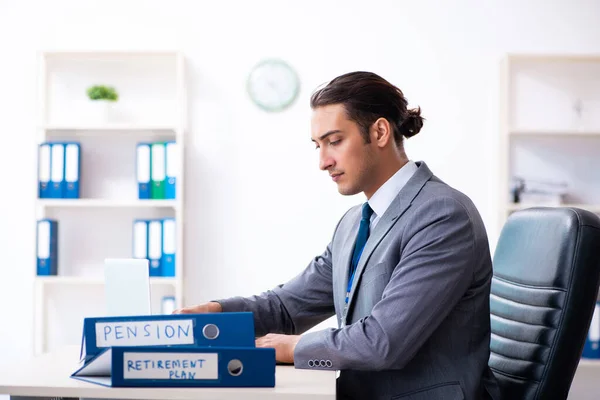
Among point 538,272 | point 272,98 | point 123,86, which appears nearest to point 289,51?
point 272,98

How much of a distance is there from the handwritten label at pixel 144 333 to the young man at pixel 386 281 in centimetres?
28

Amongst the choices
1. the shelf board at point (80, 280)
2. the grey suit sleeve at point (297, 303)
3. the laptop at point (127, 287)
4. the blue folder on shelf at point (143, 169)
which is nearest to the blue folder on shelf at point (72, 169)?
the blue folder on shelf at point (143, 169)

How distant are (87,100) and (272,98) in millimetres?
960

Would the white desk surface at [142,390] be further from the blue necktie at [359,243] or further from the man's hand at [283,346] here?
the blue necktie at [359,243]

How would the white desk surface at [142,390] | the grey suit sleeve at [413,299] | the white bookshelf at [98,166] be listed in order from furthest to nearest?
the white bookshelf at [98,166], the grey suit sleeve at [413,299], the white desk surface at [142,390]

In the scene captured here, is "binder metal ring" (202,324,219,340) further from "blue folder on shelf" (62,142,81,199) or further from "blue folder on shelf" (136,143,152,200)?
"blue folder on shelf" (62,142,81,199)

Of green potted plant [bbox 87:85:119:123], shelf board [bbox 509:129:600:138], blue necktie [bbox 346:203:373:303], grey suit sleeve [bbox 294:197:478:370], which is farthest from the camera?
green potted plant [bbox 87:85:119:123]

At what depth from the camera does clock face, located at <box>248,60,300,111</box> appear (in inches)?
151

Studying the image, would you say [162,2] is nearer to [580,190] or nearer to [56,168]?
[56,168]

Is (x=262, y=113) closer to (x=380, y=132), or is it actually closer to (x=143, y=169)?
(x=143, y=169)

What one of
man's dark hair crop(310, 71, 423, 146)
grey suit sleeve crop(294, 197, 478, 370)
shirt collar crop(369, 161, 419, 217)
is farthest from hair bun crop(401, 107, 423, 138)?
grey suit sleeve crop(294, 197, 478, 370)

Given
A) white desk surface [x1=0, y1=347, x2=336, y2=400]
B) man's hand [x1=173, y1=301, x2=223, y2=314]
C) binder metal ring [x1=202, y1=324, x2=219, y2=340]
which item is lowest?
white desk surface [x1=0, y1=347, x2=336, y2=400]

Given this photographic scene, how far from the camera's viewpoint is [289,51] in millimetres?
3871

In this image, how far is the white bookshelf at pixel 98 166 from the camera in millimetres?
3895
